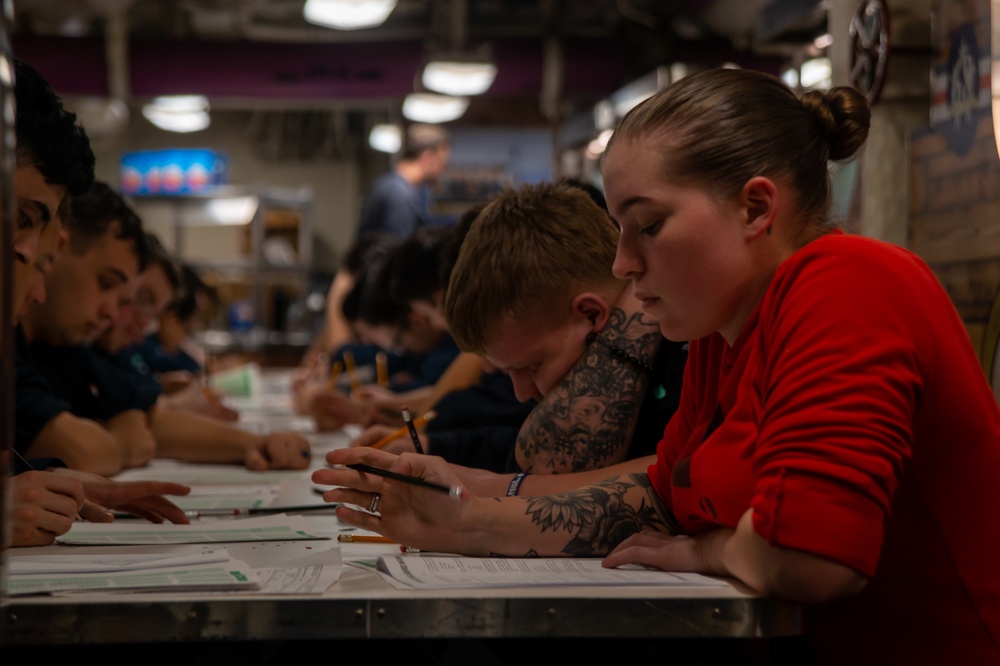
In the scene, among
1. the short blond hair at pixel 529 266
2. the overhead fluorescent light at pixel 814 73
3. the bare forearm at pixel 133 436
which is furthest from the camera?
the overhead fluorescent light at pixel 814 73

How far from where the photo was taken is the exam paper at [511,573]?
104cm

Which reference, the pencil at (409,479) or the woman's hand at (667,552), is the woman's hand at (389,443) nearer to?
the pencil at (409,479)

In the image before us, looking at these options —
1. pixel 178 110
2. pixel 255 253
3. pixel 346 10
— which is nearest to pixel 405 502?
pixel 346 10

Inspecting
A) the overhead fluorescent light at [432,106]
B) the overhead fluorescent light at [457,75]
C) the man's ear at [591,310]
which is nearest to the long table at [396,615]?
the man's ear at [591,310]

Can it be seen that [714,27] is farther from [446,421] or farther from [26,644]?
[26,644]

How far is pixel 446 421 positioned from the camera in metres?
2.37

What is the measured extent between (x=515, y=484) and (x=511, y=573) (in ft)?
1.44

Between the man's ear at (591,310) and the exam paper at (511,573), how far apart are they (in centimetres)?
48

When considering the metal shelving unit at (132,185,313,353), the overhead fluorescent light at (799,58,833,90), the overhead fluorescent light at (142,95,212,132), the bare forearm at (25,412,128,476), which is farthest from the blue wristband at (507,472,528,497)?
the metal shelving unit at (132,185,313,353)

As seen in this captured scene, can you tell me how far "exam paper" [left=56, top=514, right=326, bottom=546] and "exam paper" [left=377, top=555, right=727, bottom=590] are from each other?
0.27m

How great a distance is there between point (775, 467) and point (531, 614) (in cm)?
27

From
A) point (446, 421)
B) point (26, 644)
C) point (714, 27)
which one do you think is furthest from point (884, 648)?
point (714, 27)

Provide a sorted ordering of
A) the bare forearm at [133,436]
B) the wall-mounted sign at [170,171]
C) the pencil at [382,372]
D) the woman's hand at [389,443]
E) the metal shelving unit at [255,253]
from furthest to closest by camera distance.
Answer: the wall-mounted sign at [170,171] < the metal shelving unit at [255,253] < the pencil at [382,372] < the bare forearm at [133,436] < the woman's hand at [389,443]

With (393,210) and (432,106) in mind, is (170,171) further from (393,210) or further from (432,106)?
(393,210)
